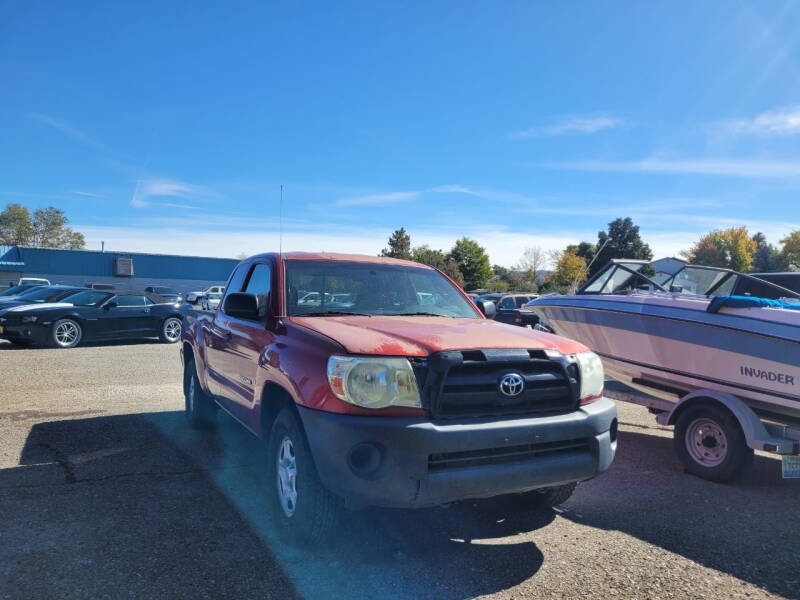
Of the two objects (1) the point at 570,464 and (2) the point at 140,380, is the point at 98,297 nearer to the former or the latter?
(2) the point at 140,380

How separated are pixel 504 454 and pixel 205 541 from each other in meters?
1.91

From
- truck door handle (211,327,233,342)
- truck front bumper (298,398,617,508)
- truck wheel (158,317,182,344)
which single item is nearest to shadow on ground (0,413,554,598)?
truck front bumper (298,398,617,508)

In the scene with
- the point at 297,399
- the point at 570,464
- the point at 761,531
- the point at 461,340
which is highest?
the point at 461,340

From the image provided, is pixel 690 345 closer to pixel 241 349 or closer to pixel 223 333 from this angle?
pixel 241 349

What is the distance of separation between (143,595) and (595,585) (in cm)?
239

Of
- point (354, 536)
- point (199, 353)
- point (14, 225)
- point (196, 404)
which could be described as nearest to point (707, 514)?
point (354, 536)

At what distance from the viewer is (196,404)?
20.6ft

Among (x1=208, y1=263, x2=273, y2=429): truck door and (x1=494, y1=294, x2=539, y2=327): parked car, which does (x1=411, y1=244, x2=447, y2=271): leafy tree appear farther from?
(x1=208, y1=263, x2=273, y2=429): truck door

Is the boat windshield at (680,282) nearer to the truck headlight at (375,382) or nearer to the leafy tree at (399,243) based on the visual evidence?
the truck headlight at (375,382)

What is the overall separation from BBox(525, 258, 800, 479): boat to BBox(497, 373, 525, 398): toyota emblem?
2.88 meters

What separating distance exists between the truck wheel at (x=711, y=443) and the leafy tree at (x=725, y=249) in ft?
244

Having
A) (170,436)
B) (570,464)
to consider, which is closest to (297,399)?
(570,464)

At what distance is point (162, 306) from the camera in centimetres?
1509

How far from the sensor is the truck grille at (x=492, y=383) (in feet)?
10.2
